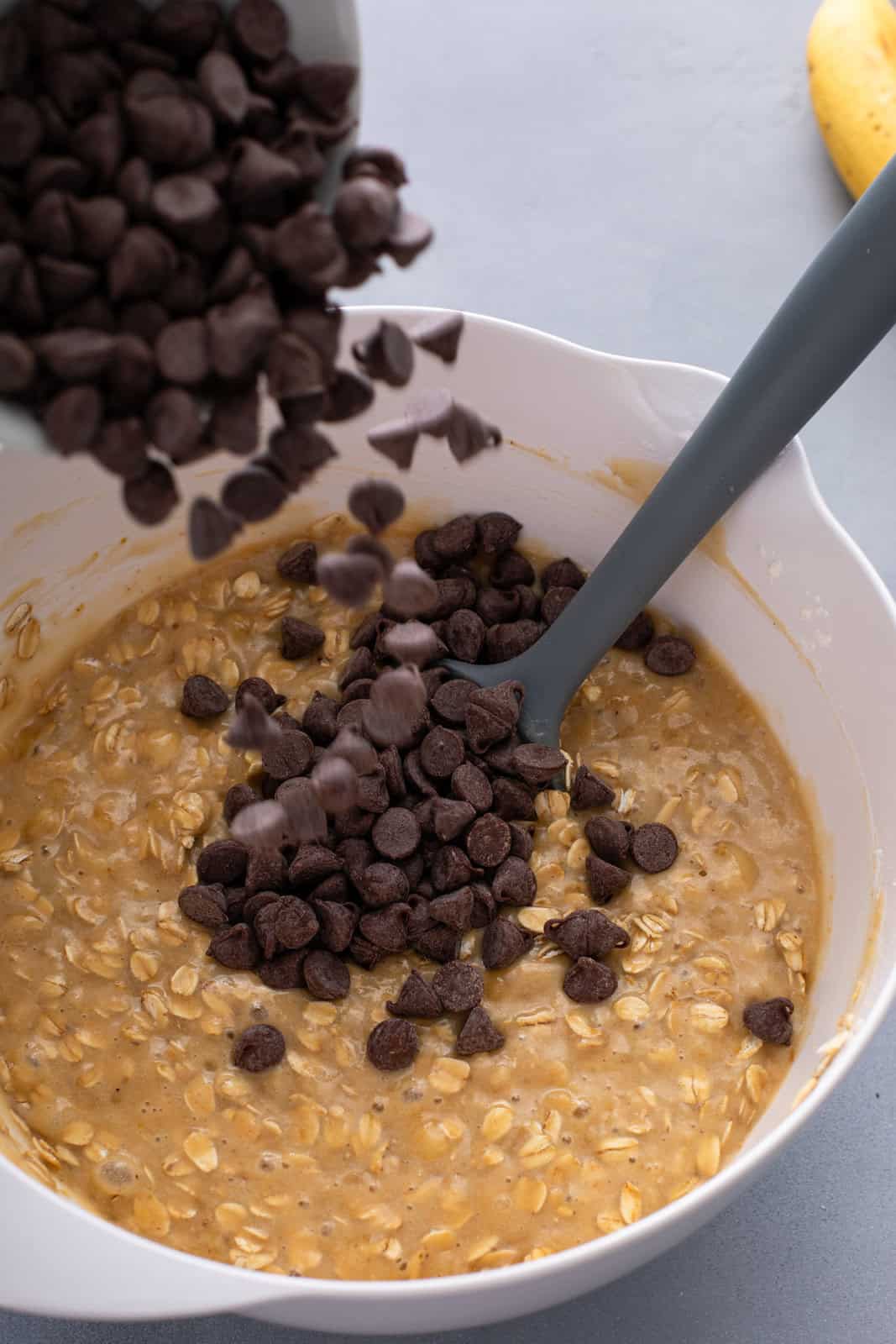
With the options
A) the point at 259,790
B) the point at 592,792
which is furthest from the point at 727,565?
the point at 259,790

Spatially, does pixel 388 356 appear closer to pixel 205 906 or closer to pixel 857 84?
pixel 205 906

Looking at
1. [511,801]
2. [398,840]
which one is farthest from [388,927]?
[511,801]

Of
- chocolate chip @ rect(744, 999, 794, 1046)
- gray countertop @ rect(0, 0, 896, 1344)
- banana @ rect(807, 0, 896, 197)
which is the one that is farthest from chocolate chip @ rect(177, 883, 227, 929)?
banana @ rect(807, 0, 896, 197)

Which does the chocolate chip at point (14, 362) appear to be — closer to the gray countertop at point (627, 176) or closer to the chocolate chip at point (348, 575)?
the chocolate chip at point (348, 575)

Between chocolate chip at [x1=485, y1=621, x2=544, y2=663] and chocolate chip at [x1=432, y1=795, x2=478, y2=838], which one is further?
chocolate chip at [x1=485, y1=621, x2=544, y2=663]

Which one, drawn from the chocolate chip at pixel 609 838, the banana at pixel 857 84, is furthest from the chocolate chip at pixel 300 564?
the banana at pixel 857 84

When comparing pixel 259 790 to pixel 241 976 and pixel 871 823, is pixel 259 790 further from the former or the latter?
pixel 871 823

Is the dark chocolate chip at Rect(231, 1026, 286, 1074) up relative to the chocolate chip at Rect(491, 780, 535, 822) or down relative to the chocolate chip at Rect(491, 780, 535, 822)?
down

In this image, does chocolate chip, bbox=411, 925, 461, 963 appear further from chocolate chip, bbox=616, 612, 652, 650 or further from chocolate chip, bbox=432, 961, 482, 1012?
chocolate chip, bbox=616, 612, 652, 650
